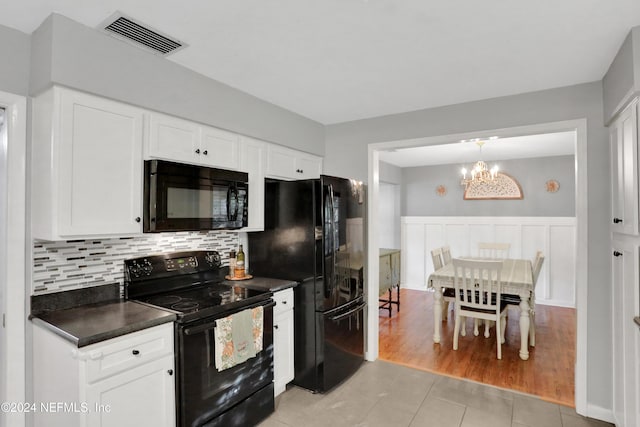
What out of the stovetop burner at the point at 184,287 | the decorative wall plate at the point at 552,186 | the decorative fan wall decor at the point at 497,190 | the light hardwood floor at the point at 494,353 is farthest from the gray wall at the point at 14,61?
the decorative wall plate at the point at 552,186

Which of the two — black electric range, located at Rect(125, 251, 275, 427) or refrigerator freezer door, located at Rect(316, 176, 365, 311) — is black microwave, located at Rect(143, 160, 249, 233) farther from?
refrigerator freezer door, located at Rect(316, 176, 365, 311)

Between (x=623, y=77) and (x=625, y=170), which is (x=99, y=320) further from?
(x=623, y=77)

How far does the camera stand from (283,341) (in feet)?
8.98

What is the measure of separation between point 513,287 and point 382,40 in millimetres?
2936

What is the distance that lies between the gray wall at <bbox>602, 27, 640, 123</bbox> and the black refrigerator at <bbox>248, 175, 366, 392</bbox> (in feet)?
6.18

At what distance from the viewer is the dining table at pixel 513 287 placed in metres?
3.52

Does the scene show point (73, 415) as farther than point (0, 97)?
No

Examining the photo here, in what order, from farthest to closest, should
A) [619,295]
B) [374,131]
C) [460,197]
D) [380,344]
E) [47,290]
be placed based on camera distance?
1. [460,197]
2. [380,344]
3. [374,131]
4. [619,295]
5. [47,290]

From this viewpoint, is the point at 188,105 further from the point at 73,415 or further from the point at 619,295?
the point at 619,295

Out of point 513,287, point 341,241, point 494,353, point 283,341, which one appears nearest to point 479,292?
point 513,287

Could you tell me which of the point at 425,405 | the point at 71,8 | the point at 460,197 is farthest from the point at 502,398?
the point at 460,197

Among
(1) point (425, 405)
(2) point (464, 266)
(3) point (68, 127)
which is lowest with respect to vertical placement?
(1) point (425, 405)

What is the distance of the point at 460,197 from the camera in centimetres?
653

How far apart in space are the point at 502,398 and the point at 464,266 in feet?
4.20
